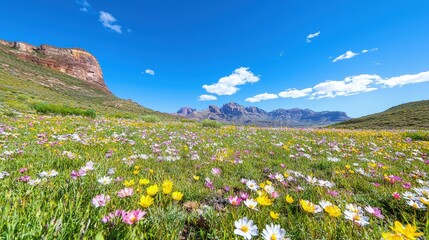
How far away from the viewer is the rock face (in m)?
141

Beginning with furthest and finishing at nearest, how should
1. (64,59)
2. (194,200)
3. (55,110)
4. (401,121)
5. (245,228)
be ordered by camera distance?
(64,59)
(401,121)
(55,110)
(194,200)
(245,228)

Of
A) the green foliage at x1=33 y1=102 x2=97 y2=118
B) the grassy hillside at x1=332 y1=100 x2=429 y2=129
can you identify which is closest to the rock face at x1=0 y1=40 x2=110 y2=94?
the green foliage at x1=33 y1=102 x2=97 y2=118

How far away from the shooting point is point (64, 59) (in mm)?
155000

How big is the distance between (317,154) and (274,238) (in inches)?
219

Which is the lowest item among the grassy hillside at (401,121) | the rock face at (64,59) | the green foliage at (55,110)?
the grassy hillside at (401,121)

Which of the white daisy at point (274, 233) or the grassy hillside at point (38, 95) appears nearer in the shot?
the white daisy at point (274, 233)

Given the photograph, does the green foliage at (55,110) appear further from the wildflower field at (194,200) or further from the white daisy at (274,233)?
the white daisy at (274,233)

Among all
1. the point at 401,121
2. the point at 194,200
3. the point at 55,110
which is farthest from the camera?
the point at 401,121

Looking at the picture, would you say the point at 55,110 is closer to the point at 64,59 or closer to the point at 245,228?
the point at 245,228

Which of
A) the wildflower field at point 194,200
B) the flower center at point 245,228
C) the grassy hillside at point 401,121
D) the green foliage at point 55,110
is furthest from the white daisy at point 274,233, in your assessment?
the grassy hillside at point 401,121

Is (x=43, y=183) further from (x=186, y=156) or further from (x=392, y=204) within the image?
(x=392, y=204)

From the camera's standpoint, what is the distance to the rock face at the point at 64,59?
140750 millimetres

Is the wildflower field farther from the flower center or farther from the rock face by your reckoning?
the rock face

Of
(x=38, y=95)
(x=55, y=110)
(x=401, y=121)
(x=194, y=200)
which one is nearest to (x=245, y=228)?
(x=194, y=200)
